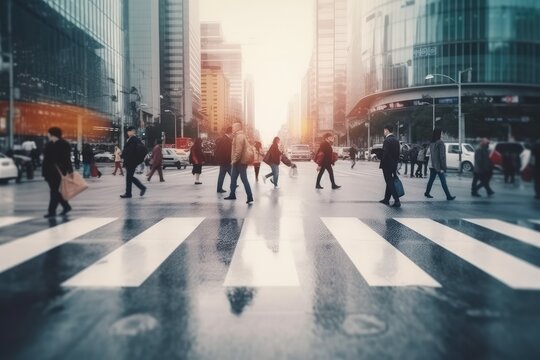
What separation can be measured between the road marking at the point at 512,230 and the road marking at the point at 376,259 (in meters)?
1.79

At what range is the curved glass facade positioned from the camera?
64.6 m

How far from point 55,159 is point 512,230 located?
7.66 metres

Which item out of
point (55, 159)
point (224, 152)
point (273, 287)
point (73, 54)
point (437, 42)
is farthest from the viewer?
point (437, 42)

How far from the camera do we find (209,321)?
11.1 ft

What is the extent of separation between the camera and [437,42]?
7000cm

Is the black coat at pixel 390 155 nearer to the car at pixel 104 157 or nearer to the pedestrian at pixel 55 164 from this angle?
the pedestrian at pixel 55 164

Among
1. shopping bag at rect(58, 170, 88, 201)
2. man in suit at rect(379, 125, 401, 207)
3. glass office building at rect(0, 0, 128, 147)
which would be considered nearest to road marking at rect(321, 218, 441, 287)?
man in suit at rect(379, 125, 401, 207)

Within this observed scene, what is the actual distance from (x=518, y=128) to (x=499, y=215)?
3.80 m

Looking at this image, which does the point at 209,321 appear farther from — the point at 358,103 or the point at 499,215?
the point at 358,103

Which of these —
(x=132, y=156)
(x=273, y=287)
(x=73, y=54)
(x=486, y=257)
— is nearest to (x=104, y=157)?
(x=73, y=54)

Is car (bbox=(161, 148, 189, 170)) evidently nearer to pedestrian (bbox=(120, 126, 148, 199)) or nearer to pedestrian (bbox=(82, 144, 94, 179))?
pedestrian (bbox=(82, 144, 94, 179))

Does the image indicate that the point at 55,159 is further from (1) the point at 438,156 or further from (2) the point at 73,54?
(2) the point at 73,54

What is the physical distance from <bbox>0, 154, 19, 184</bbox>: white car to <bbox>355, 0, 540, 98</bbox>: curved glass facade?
184ft

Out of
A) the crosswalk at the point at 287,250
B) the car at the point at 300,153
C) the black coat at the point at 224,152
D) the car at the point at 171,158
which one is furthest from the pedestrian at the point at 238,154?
the car at the point at 300,153
